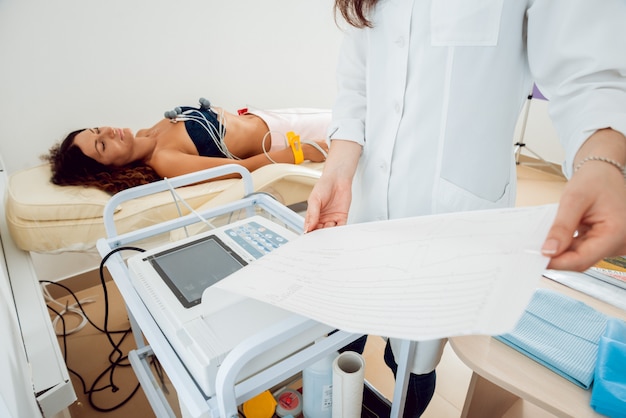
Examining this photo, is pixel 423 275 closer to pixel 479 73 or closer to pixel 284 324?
pixel 284 324

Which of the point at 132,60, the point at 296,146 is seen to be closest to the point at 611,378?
the point at 296,146

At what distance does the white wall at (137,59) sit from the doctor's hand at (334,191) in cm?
173

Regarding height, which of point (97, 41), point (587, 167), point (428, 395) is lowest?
point (428, 395)

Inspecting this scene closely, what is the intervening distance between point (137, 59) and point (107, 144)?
0.55 m

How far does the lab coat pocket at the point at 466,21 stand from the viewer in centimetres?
69

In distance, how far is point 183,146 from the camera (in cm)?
211

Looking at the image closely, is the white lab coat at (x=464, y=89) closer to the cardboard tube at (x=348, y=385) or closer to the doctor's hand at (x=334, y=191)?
the doctor's hand at (x=334, y=191)

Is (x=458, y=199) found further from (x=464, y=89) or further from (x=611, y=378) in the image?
(x=611, y=378)

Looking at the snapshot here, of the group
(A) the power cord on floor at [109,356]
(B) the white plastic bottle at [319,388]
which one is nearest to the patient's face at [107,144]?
(A) the power cord on floor at [109,356]

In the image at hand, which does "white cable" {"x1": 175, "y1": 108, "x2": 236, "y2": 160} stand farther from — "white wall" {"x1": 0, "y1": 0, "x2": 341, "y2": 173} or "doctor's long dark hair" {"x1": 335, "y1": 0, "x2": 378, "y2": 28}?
"doctor's long dark hair" {"x1": 335, "y1": 0, "x2": 378, "y2": 28}

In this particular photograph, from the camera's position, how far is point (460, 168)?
811 mm

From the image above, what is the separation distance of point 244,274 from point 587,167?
0.48 m

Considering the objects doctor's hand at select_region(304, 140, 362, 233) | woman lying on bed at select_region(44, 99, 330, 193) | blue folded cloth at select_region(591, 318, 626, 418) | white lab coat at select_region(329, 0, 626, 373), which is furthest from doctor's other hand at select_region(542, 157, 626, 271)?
woman lying on bed at select_region(44, 99, 330, 193)

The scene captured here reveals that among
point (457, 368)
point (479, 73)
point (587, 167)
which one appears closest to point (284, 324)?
point (587, 167)
